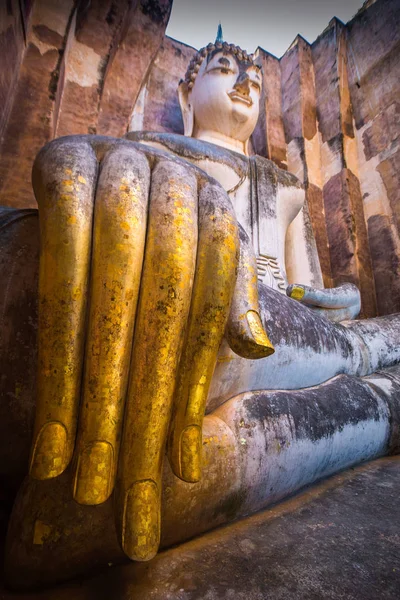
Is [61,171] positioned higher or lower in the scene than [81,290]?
higher

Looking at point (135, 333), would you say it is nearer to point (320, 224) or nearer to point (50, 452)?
point (50, 452)

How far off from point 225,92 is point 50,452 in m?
2.06

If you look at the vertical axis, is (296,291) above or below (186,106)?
below

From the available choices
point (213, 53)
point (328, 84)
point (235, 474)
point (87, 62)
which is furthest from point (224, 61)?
point (235, 474)

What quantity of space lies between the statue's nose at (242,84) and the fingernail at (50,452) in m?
2.05

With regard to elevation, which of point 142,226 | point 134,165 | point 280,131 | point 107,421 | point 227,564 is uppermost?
point 280,131

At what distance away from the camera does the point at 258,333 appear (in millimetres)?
538

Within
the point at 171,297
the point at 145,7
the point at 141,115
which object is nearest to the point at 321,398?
the point at 171,297

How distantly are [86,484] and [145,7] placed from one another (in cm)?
225

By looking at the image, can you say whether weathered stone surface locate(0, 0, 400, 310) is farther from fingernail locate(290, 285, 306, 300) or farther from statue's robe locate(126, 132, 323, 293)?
fingernail locate(290, 285, 306, 300)

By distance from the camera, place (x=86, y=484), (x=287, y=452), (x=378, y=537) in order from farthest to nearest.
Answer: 1. (x=287, y=452)
2. (x=378, y=537)
3. (x=86, y=484)

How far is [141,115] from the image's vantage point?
252 centimetres

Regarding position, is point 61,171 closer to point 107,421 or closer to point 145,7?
point 107,421

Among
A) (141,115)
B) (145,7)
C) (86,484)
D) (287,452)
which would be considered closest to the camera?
(86,484)
